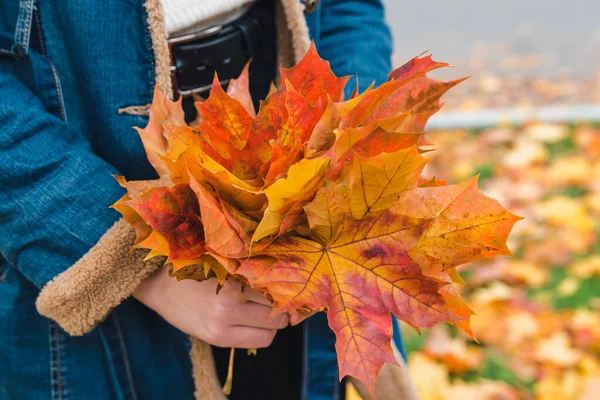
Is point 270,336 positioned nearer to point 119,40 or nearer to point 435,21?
point 119,40

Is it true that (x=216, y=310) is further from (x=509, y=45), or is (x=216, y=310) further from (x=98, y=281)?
(x=509, y=45)

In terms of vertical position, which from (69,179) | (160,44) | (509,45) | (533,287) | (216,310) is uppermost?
(160,44)

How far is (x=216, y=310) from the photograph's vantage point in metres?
0.63

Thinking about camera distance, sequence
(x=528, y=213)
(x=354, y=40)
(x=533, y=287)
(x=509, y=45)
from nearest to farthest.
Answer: (x=354, y=40) < (x=533, y=287) < (x=528, y=213) < (x=509, y=45)

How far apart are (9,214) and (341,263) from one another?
1.28 ft

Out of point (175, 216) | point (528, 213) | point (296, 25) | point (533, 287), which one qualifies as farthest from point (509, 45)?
point (175, 216)

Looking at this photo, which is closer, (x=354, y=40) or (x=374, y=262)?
(x=374, y=262)

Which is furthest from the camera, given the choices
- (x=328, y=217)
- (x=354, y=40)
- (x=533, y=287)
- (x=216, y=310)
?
(x=533, y=287)

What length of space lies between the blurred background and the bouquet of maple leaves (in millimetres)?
290

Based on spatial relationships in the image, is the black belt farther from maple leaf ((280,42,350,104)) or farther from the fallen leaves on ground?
the fallen leaves on ground

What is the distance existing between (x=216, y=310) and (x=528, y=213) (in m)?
1.52

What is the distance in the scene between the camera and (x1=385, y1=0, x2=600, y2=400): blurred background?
139 cm

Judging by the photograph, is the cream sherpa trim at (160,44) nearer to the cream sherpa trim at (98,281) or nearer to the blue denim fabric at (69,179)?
the blue denim fabric at (69,179)

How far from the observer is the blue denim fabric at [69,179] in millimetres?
651
